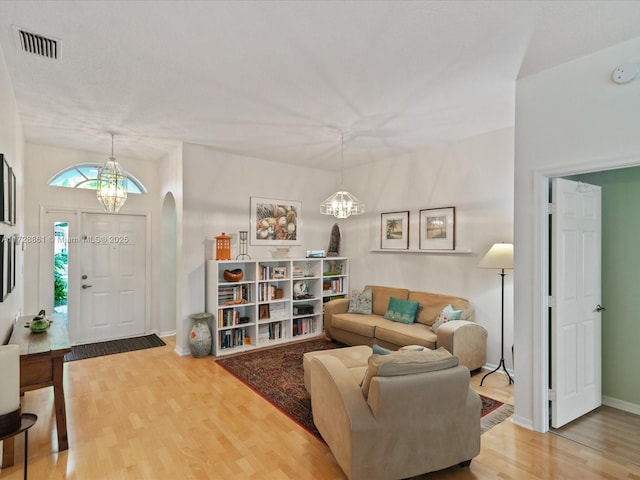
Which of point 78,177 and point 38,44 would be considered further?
point 78,177

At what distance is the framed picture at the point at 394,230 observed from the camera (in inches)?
204

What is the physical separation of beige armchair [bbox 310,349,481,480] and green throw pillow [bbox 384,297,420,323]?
2263mm

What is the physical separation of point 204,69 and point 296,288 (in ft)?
11.7

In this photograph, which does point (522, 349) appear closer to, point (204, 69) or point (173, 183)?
point (204, 69)

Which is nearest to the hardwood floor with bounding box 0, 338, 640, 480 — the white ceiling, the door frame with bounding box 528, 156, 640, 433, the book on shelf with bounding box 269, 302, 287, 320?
the door frame with bounding box 528, 156, 640, 433

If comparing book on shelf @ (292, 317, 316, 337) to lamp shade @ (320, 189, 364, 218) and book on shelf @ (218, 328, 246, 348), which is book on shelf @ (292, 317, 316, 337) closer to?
book on shelf @ (218, 328, 246, 348)

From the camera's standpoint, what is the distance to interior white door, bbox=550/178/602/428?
2.80m

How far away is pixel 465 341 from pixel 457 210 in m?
1.65

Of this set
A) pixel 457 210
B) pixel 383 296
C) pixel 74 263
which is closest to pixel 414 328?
pixel 383 296

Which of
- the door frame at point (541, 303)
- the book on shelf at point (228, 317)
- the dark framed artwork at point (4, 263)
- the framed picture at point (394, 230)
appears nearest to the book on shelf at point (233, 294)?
the book on shelf at point (228, 317)

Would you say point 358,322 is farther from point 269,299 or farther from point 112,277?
point 112,277

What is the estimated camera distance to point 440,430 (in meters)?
2.16

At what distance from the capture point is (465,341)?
3.82 meters

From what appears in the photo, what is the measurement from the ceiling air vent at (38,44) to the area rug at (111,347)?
3673 mm
